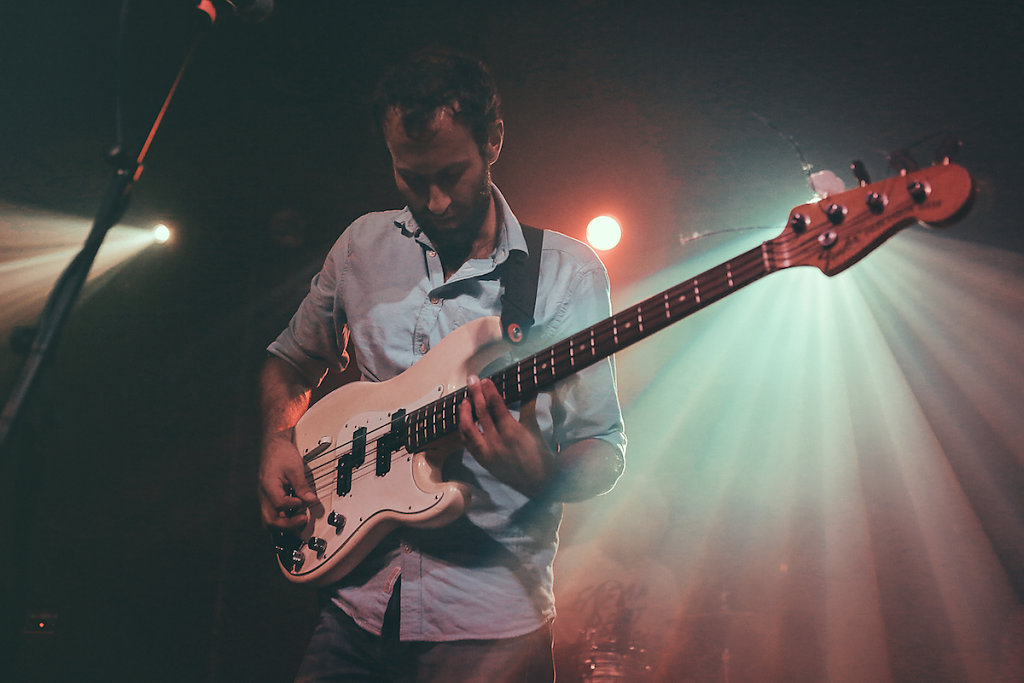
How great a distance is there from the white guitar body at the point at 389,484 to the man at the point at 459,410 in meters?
0.06

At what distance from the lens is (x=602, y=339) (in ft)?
4.02

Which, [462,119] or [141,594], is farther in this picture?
[141,594]

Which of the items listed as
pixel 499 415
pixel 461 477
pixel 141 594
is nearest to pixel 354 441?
pixel 461 477

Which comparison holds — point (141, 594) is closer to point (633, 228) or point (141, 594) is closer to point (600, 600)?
point (600, 600)

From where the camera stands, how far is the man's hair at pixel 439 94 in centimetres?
173

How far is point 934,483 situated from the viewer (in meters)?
2.58

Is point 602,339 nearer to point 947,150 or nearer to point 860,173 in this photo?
point 860,173

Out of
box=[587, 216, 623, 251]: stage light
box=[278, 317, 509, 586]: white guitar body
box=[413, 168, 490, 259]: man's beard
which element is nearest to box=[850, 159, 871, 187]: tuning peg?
box=[278, 317, 509, 586]: white guitar body

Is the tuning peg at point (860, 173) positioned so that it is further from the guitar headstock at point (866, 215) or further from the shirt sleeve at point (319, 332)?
the shirt sleeve at point (319, 332)

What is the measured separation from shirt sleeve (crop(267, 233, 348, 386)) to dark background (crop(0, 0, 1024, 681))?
1.83ft

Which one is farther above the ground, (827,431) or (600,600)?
(827,431)

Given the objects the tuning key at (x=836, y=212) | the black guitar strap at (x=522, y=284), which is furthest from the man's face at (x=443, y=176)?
the tuning key at (x=836, y=212)

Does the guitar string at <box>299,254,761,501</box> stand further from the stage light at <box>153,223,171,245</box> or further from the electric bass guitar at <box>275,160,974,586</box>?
the stage light at <box>153,223,171,245</box>

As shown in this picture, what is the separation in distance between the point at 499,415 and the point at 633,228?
167 cm
